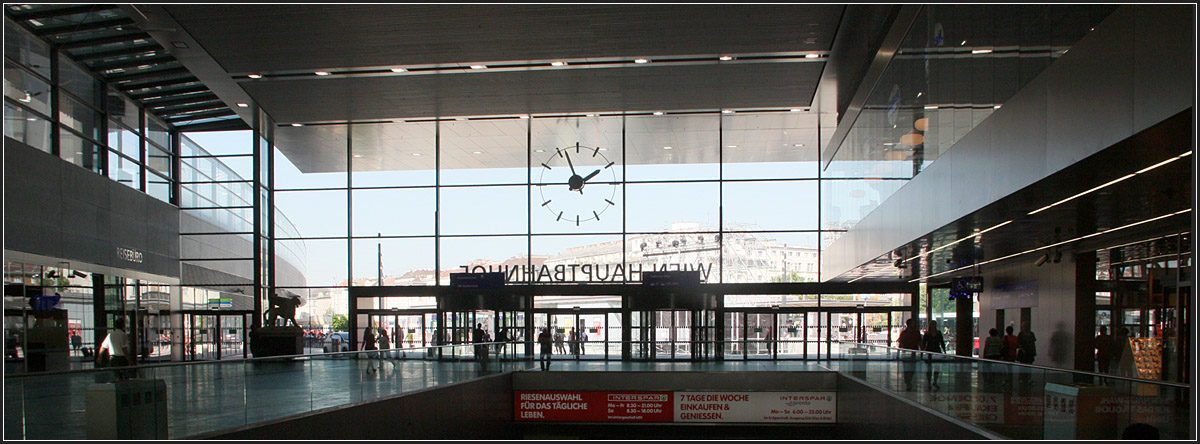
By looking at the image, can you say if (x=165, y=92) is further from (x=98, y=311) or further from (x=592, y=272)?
(x=592, y=272)

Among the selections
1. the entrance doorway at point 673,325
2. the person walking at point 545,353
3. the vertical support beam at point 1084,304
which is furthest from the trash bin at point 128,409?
→ the entrance doorway at point 673,325

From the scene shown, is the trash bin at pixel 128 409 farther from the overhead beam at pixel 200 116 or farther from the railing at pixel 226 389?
the overhead beam at pixel 200 116

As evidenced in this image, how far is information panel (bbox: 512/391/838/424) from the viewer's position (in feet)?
64.6

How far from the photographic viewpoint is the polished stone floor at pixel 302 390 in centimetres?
638

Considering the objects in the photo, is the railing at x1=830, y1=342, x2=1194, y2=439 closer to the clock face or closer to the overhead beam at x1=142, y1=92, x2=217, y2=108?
Answer: the clock face

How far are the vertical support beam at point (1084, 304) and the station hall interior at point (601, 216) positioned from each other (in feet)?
0.21

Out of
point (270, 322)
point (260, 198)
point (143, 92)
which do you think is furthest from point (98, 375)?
point (260, 198)

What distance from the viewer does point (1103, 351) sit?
14953mm

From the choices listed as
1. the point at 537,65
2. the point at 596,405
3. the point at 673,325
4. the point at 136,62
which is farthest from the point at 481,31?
the point at 673,325

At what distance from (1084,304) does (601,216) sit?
14051 millimetres

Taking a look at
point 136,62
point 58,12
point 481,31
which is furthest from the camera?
point 136,62

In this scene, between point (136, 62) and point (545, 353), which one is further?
point (545, 353)

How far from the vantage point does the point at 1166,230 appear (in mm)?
12773

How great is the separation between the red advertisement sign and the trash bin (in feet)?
42.6
